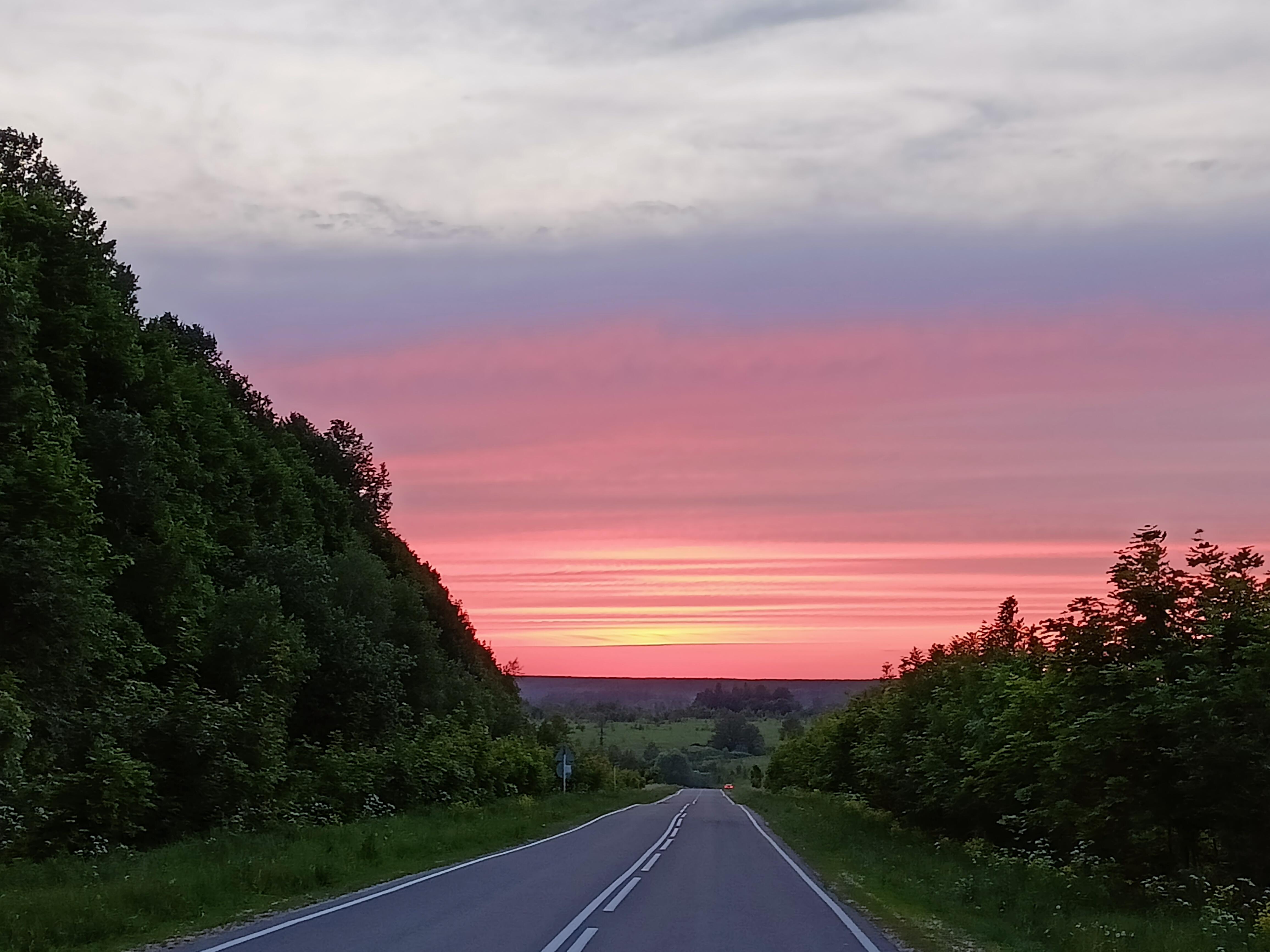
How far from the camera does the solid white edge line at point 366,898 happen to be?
42.8 feet

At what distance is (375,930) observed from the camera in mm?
14055

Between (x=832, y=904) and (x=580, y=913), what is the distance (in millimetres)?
5066

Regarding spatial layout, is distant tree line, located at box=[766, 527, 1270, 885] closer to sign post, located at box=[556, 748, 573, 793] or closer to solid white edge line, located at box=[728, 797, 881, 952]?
solid white edge line, located at box=[728, 797, 881, 952]

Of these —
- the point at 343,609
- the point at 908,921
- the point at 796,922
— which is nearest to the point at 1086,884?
the point at 908,921

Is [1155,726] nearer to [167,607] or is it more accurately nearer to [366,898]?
[366,898]

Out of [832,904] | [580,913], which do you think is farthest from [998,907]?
[580,913]

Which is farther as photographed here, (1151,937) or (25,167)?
(25,167)

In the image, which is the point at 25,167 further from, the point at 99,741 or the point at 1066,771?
the point at 1066,771

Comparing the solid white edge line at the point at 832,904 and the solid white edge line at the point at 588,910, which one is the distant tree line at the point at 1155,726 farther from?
the solid white edge line at the point at 588,910

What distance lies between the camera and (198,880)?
17.1m

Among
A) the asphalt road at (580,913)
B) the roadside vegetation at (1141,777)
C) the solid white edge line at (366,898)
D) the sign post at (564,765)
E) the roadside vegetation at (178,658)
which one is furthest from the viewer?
the sign post at (564,765)

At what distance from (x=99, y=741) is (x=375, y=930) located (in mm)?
12951

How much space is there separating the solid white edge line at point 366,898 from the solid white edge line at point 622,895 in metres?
3.44

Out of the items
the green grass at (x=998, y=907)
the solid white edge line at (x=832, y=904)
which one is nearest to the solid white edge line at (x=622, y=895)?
the solid white edge line at (x=832, y=904)
